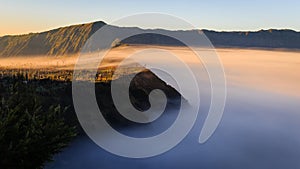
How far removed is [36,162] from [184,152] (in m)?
46.7

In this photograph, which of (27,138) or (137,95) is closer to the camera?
(27,138)

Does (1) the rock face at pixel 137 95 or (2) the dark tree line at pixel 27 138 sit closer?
(2) the dark tree line at pixel 27 138

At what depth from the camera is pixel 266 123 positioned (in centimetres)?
12706

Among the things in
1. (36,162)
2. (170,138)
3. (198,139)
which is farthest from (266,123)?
(36,162)

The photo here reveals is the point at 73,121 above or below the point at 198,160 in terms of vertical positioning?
above

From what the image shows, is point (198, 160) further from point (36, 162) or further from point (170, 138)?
point (36, 162)

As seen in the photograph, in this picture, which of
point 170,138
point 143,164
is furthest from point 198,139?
point 143,164

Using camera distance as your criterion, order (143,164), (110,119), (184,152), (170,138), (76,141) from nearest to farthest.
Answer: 1. (76,141)
2. (143,164)
3. (110,119)
4. (184,152)
5. (170,138)

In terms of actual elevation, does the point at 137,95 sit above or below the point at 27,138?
below

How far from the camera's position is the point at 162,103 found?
74.6m

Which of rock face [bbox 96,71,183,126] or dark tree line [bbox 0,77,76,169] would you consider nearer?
dark tree line [bbox 0,77,76,169]

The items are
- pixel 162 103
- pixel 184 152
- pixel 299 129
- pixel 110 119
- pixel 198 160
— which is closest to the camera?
pixel 110 119

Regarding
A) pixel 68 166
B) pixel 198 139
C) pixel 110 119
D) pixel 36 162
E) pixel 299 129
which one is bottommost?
pixel 299 129

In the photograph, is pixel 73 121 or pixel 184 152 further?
pixel 184 152
